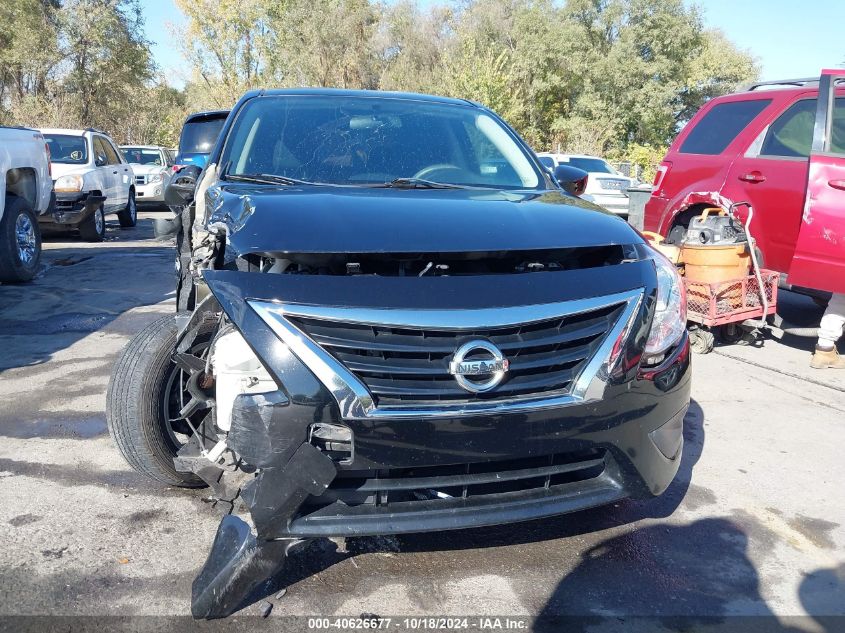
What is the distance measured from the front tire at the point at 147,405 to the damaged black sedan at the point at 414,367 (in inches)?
14.3

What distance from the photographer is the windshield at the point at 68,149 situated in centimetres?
1199

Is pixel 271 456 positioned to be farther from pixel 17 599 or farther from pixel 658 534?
pixel 658 534

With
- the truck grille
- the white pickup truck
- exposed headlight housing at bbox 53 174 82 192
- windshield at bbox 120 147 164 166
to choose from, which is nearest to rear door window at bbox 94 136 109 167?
exposed headlight housing at bbox 53 174 82 192

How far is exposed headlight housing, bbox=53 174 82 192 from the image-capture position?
36.6 feet

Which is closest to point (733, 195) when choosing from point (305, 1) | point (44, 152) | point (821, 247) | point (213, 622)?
point (821, 247)

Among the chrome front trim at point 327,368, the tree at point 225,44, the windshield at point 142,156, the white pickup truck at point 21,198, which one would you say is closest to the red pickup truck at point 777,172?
the chrome front trim at point 327,368

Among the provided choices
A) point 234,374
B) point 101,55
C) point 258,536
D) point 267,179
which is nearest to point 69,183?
point 267,179

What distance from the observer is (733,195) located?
6152 millimetres

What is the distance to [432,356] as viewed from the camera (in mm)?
2160

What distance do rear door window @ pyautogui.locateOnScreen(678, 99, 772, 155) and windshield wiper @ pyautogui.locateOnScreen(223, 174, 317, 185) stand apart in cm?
473

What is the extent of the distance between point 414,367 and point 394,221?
0.61 m

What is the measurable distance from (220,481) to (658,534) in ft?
5.84

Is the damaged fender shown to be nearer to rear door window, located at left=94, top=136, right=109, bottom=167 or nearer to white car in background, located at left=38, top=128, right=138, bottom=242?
white car in background, located at left=38, top=128, right=138, bottom=242

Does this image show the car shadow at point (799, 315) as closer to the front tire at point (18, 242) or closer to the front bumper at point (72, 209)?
the front tire at point (18, 242)
